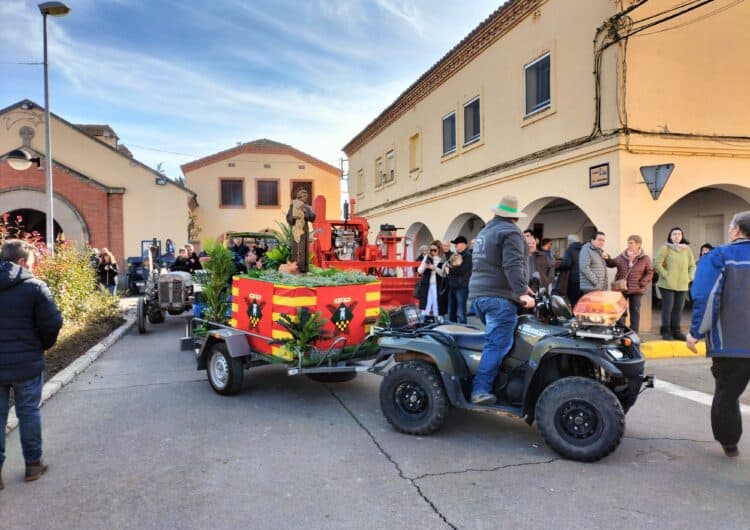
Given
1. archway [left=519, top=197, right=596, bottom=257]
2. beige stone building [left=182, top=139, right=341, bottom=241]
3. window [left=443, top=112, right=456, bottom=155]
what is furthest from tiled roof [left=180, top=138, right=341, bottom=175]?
archway [left=519, top=197, right=596, bottom=257]

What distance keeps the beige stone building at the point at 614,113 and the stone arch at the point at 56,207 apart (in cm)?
1632

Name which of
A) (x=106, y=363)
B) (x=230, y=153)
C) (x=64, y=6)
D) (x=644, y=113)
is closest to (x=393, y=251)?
(x=644, y=113)

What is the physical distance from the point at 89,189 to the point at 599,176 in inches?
788

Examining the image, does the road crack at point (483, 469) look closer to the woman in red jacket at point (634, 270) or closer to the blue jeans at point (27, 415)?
the blue jeans at point (27, 415)

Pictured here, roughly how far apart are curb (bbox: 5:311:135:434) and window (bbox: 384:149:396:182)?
486 inches

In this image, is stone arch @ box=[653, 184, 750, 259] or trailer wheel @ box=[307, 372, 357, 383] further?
stone arch @ box=[653, 184, 750, 259]

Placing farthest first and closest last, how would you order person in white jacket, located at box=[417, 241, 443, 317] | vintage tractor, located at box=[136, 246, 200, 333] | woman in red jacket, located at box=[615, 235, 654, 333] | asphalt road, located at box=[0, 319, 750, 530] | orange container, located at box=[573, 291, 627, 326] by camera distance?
vintage tractor, located at box=[136, 246, 200, 333] → person in white jacket, located at box=[417, 241, 443, 317] → woman in red jacket, located at box=[615, 235, 654, 333] → orange container, located at box=[573, 291, 627, 326] → asphalt road, located at box=[0, 319, 750, 530]

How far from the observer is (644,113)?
9.07 metres

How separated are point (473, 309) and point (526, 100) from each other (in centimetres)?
852

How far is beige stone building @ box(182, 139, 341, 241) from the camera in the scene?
29.4 meters

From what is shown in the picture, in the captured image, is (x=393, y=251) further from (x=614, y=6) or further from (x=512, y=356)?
(x=512, y=356)

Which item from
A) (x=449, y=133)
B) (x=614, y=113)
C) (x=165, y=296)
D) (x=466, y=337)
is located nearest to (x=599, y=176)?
(x=614, y=113)

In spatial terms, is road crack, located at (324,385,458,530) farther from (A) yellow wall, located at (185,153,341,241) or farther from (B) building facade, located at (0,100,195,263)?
(A) yellow wall, located at (185,153,341,241)

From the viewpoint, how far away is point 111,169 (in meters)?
22.1
